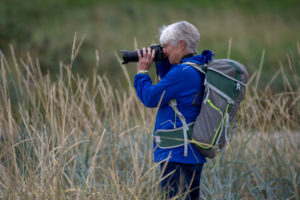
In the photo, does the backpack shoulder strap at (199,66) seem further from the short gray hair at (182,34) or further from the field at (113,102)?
the field at (113,102)

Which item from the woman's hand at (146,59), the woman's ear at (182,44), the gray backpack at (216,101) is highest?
the woman's ear at (182,44)

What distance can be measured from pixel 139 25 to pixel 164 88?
1208 centimetres

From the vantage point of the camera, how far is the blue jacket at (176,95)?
2145 mm

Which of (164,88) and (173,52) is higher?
(173,52)

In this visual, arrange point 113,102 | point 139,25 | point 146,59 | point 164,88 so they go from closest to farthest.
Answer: point 164,88
point 146,59
point 113,102
point 139,25

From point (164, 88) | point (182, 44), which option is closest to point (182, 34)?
point (182, 44)

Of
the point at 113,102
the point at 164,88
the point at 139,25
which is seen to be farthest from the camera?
the point at 139,25

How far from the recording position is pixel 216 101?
2172mm

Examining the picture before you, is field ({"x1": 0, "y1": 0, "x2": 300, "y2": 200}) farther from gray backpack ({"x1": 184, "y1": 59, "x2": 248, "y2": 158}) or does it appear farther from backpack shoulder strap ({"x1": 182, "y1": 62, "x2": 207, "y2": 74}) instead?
backpack shoulder strap ({"x1": 182, "y1": 62, "x2": 207, "y2": 74})

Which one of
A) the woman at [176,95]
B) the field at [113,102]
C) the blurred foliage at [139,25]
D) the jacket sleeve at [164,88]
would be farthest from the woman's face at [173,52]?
the blurred foliage at [139,25]

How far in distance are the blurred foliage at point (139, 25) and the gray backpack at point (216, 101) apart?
6479 mm

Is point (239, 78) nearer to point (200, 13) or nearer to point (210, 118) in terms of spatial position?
point (210, 118)

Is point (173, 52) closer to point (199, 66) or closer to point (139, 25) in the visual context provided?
point (199, 66)

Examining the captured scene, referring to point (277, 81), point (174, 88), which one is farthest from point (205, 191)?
point (277, 81)
